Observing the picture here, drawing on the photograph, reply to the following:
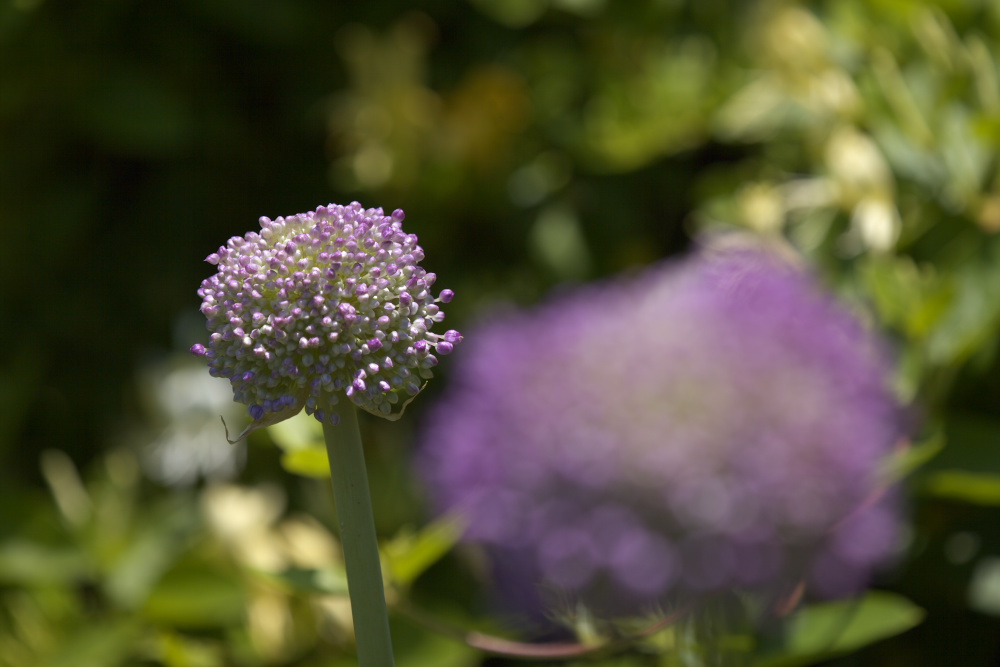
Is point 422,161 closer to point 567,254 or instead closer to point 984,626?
point 567,254

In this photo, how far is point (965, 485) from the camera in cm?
84

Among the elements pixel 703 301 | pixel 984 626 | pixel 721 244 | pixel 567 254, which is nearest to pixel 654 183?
pixel 567 254

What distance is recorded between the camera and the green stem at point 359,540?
34cm

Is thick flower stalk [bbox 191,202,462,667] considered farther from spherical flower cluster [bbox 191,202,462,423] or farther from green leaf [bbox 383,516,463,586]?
green leaf [bbox 383,516,463,586]

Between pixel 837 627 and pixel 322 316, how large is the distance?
0.50 m

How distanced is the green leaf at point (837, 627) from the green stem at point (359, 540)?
38cm

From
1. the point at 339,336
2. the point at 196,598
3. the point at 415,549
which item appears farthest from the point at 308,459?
the point at 196,598

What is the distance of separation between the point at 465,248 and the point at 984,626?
78cm

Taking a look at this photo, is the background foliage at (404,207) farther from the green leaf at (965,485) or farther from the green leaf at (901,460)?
the green leaf at (901,460)

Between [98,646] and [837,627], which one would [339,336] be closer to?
[837,627]

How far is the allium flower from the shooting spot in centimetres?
39

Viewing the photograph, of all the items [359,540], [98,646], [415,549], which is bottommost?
[359,540]

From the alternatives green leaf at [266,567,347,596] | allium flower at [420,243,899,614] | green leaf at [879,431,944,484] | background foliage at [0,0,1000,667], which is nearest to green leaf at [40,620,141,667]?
background foliage at [0,0,1000,667]

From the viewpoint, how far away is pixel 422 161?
1312mm
